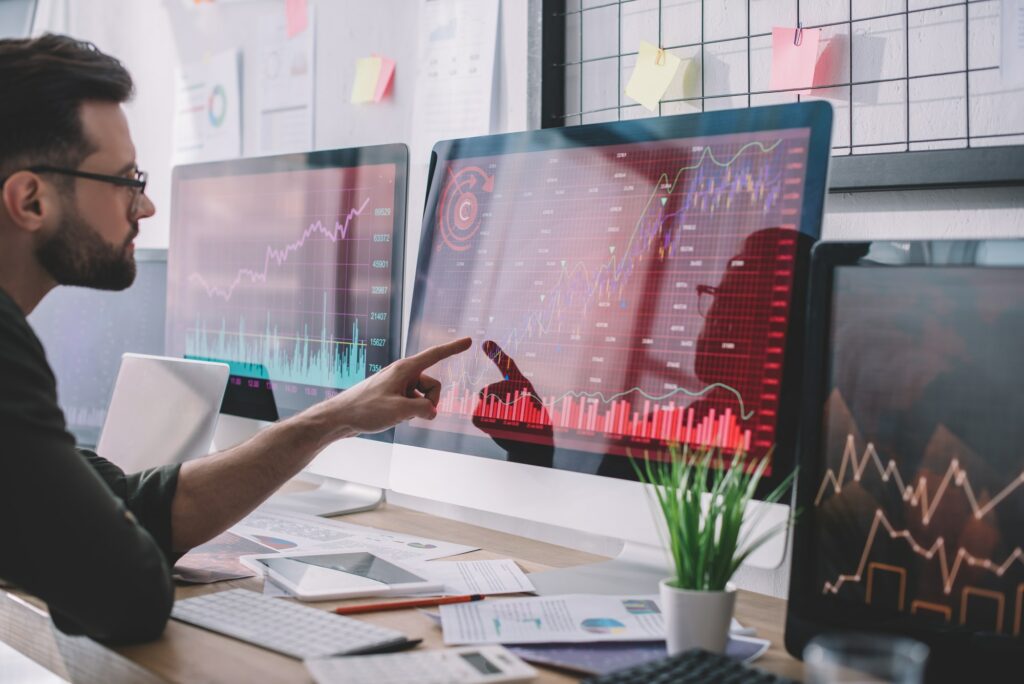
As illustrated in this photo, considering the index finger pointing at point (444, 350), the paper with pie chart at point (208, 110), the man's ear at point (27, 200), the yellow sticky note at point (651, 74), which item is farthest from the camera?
the paper with pie chart at point (208, 110)

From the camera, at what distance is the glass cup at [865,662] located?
22.6 inches

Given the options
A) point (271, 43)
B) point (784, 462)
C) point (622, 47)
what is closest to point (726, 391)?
point (784, 462)

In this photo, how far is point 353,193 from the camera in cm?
145

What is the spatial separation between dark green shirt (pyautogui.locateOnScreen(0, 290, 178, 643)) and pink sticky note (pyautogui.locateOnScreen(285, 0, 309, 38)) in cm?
126

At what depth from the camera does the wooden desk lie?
803mm

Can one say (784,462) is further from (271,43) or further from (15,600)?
(271,43)

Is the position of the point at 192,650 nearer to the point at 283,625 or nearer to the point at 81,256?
the point at 283,625

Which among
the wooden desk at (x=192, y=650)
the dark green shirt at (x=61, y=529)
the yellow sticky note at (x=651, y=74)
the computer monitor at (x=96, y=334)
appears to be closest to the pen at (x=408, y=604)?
the wooden desk at (x=192, y=650)

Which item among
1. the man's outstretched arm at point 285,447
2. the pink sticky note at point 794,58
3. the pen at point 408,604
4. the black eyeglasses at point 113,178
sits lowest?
the pen at point 408,604

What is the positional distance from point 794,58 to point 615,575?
67 cm

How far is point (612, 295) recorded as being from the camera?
1.08 meters

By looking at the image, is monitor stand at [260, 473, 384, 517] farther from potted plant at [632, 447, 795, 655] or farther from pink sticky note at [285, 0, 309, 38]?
pink sticky note at [285, 0, 309, 38]

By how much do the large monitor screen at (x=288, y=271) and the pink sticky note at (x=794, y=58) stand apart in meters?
0.52

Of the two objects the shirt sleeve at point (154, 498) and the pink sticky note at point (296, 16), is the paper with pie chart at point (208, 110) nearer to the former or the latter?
the pink sticky note at point (296, 16)
